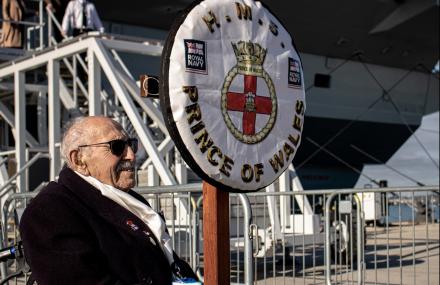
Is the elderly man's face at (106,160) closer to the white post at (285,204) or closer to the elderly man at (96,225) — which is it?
the elderly man at (96,225)

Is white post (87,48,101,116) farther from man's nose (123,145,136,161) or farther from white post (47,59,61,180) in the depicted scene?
man's nose (123,145,136,161)

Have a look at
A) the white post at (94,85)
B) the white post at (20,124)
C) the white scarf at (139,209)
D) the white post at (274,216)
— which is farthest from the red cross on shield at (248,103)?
the white post at (20,124)

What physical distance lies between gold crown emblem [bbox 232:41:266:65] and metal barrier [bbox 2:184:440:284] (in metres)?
Answer: 1.75

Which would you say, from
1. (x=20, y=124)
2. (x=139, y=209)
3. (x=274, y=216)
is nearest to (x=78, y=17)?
(x=20, y=124)

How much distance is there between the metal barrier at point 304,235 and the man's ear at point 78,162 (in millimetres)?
1900

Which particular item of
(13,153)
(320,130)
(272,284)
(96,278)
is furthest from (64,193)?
(320,130)

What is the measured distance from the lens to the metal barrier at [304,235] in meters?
5.68

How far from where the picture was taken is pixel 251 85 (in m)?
3.08

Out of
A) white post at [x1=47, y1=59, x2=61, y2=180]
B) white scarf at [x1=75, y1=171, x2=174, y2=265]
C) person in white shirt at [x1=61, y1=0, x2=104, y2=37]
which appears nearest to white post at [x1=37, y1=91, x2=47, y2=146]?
person in white shirt at [x1=61, y1=0, x2=104, y2=37]

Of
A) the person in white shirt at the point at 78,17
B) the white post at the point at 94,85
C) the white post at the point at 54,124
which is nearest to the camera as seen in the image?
the white post at the point at 94,85

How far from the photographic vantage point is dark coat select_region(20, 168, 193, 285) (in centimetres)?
254

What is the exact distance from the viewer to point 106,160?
2.84 metres

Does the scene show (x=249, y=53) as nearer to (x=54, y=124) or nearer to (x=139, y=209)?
(x=139, y=209)

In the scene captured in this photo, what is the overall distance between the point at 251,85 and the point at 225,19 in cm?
30
